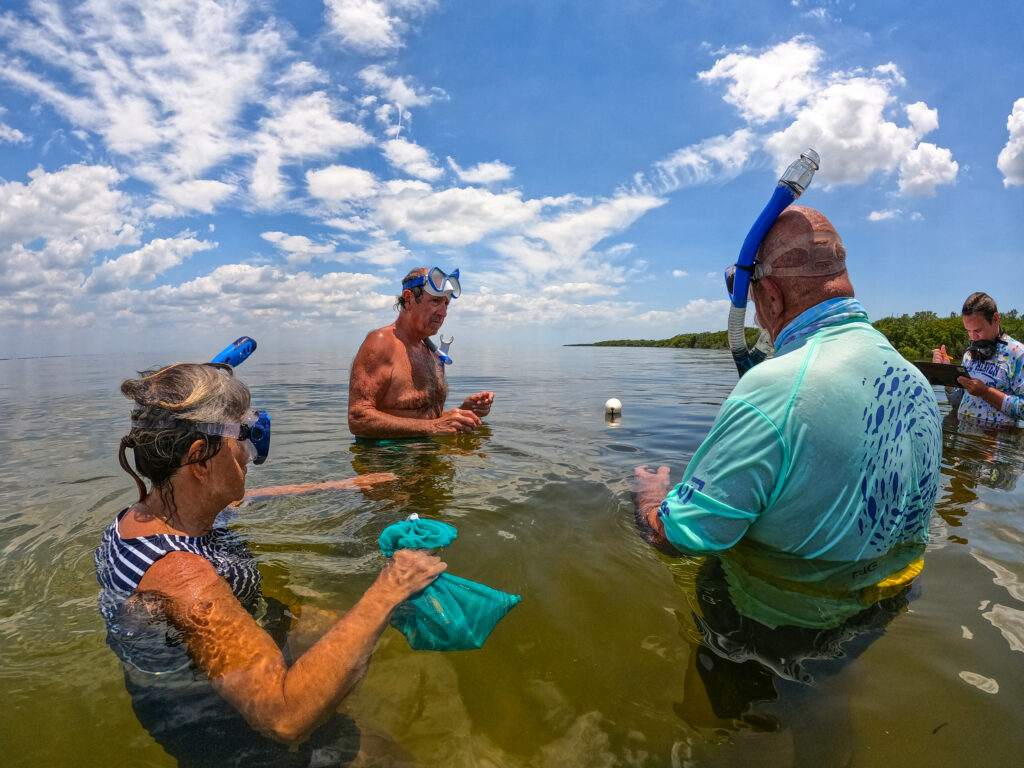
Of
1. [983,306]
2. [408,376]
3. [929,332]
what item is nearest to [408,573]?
[408,376]

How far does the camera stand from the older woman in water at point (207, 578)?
162 centimetres

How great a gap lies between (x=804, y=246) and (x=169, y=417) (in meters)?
2.65

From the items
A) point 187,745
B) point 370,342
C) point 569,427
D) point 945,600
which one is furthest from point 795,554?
point 569,427

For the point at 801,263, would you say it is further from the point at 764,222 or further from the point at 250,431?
the point at 250,431

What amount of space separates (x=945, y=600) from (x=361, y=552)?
11.6 feet

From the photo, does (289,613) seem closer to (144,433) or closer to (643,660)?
(144,433)

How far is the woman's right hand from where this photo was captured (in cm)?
186

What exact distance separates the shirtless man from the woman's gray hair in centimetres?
323

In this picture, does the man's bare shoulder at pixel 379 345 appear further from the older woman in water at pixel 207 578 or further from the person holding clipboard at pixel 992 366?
the person holding clipboard at pixel 992 366

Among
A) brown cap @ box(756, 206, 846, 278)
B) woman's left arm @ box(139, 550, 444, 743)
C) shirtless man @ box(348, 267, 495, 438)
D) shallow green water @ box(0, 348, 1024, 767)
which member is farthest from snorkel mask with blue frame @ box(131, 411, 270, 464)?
shirtless man @ box(348, 267, 495, 438)

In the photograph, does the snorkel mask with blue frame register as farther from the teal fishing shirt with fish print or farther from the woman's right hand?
the teal fishing shirt with fish print

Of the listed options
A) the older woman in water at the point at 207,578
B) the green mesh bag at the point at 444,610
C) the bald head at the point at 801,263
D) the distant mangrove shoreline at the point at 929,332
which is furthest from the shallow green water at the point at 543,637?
the distant mangrove shoreline at the point at 929,332

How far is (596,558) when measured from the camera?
342 centimetres

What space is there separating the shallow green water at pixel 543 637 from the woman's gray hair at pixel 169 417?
1.04 metres
